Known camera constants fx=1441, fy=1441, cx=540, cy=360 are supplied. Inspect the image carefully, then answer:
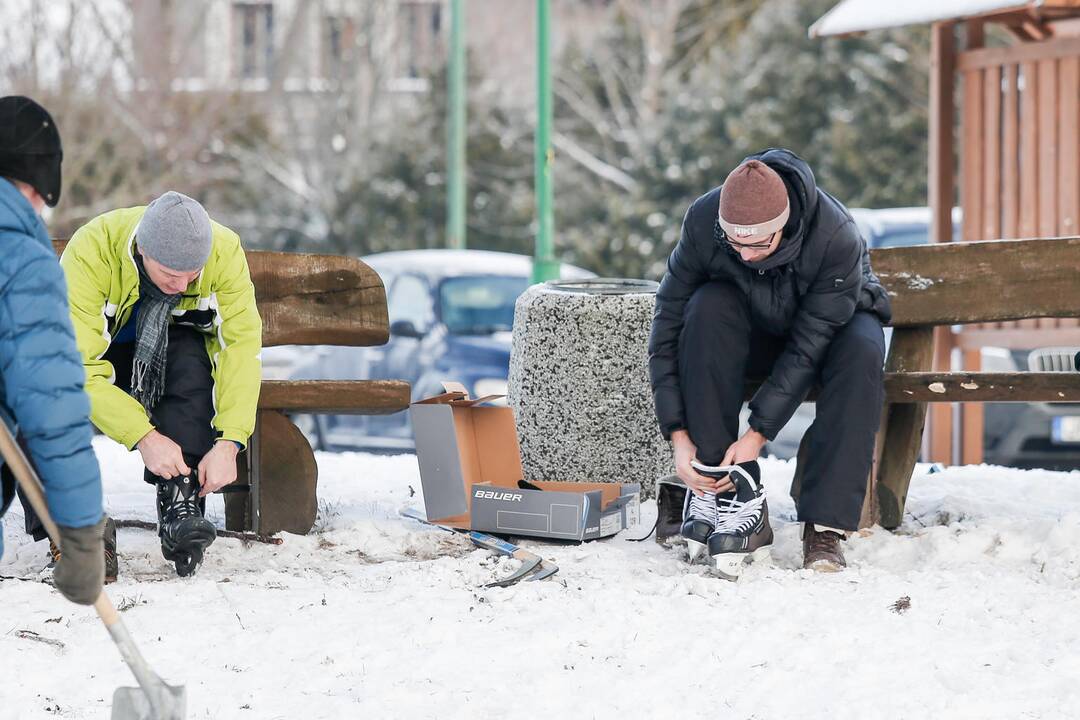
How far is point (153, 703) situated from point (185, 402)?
59.7 inches

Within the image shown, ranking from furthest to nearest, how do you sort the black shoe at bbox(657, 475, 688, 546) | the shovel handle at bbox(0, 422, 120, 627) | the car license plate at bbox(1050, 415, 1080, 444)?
the car license plate at bbox(1050, 415, 1080, 444) → the black shoe at bbox(657, 475, 688, 546) → the shovel handle at bbox(0, 422, 120, 627)

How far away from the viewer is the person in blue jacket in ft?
8.30

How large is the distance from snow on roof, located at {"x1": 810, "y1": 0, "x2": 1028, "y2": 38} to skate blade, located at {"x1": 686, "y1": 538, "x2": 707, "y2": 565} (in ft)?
15.4

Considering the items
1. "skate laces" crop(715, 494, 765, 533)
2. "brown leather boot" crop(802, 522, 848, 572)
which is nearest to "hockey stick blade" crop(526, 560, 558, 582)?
"skate laces" crop(715, 494, 765, 533)

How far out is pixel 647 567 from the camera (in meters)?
4.08

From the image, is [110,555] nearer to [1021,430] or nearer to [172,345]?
[172,345]

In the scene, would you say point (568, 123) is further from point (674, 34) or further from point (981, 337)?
point (981, 337)

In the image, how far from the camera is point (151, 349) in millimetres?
3979

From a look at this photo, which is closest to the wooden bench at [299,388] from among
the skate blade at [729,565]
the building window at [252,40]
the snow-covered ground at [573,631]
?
the snow-covered ground at [573,631]

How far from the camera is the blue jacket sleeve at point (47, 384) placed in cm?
253

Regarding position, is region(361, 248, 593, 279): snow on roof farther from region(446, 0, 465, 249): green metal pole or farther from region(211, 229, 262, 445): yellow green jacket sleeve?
region(446, 0, 465, 249): green metal pole

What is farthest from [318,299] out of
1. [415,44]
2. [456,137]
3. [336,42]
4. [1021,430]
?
[415,44]

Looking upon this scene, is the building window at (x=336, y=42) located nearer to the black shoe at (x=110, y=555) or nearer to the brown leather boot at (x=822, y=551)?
the black shoe at (x=110, y=555)

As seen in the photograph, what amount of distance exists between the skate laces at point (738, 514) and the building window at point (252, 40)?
17.4 metres
